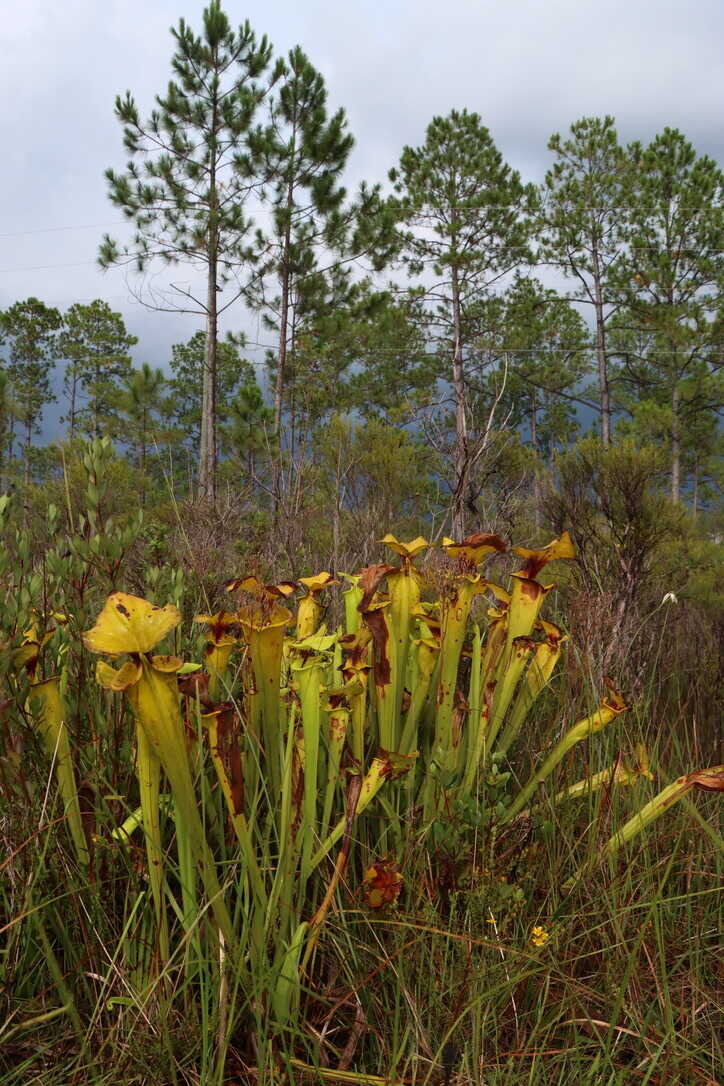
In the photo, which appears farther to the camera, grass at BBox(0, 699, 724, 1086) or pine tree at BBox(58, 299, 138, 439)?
pine tree at BBox(58, 299, 138, 439)

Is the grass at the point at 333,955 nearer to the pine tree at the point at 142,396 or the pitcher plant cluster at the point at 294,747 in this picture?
the pitcher plant cluster at the point at 294,747

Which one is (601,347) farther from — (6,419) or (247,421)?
(6,419)

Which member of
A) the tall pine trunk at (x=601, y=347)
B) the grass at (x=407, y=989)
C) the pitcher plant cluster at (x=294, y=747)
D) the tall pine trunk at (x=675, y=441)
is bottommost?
→ the grass at (x=407, y=989)

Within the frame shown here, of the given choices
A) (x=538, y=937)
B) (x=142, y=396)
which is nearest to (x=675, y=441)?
(x=142, y=396)

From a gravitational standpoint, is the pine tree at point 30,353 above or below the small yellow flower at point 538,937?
above

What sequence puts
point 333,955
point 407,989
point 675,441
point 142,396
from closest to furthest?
point 407,989 → point 333,955 → point 675,441 → point 142,396

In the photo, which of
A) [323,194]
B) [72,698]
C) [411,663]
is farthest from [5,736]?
[323,194]

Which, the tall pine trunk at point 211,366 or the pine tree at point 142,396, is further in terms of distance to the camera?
the pine tree at point 142,396

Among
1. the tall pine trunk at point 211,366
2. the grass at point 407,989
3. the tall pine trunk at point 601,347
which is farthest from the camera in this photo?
the tall pine trunk at point 601,347

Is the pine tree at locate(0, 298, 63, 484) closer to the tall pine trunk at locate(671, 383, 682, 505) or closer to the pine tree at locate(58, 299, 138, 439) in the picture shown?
the pine tree at locate(58, 299, 138, 439)

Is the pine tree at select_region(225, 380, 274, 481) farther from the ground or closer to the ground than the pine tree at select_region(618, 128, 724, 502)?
closer to the ground

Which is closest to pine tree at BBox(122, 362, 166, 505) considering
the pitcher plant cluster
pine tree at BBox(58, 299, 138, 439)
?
pine tree at BBox(58, 299, 138, 439)

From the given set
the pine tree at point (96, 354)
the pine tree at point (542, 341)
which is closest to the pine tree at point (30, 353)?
the pine tree at point (96, 354)

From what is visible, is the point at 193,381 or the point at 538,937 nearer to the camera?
the point at 538,937
